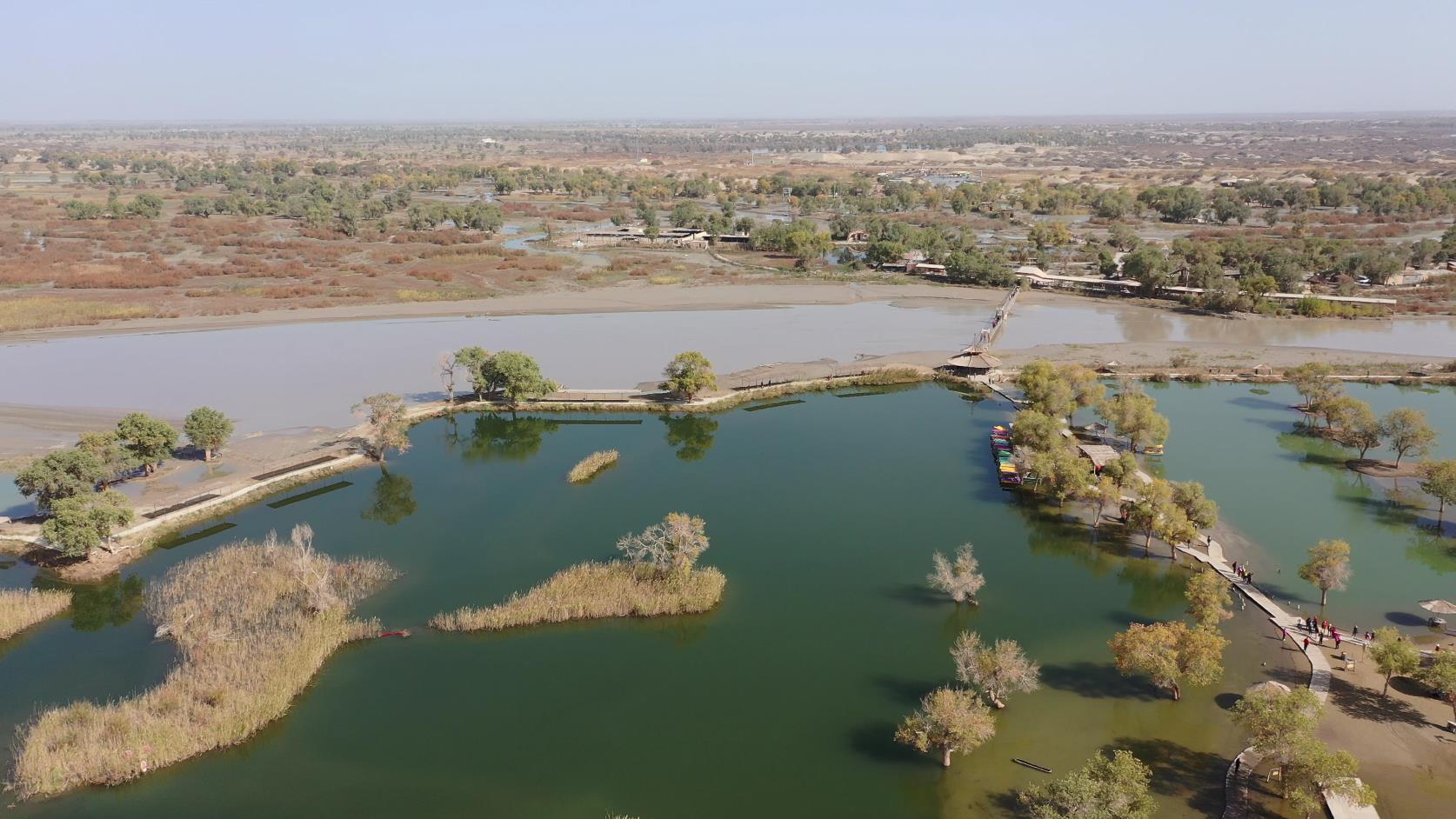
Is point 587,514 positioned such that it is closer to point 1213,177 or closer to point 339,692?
point 339,692

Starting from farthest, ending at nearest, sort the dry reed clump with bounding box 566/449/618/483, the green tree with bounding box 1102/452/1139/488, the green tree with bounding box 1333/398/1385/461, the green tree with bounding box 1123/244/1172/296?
the green tree with bounding box 1123/244/1172/296, the green tree with bounding box 1333/398/1385/461, the dry reed clump with bounding box 566/449/618/483, the green tree with bounding box 1102/452/1139/488

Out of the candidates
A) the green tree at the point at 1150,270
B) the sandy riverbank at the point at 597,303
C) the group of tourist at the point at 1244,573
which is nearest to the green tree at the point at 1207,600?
the group of tourist at the point at 1244,573

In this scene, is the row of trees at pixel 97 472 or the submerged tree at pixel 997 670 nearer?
the submerged tree at pixel 997 670

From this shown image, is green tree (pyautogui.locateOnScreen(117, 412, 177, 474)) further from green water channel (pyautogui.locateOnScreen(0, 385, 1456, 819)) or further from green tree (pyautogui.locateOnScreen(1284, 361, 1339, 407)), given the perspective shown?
green tree (pyautogui.locateOnScreen(1284, 361, 1339, 407))

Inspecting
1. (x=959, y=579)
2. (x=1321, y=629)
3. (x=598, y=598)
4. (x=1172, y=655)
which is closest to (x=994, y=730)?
(x=1172, y=655)

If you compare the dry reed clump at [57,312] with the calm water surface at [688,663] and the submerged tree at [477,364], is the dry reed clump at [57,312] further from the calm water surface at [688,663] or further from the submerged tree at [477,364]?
the calm water surface at [688,663]

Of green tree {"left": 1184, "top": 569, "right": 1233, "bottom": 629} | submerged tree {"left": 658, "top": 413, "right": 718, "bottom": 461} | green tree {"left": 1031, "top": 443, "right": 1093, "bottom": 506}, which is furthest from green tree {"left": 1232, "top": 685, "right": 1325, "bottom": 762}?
submerged tree {"left": 658, "top": 413, "right": 718, "bottom": 461}
